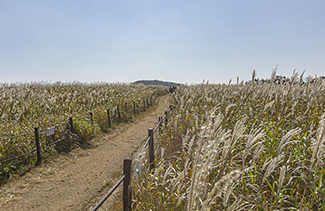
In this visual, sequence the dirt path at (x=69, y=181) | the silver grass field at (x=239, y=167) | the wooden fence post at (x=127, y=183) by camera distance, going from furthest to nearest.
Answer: the dirt path at (x=69, y=181)
the wooden fence post at (x=127, y=183)
the silver grass field at (x=239, y=167)

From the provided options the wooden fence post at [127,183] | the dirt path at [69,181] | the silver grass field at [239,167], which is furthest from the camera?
the dirt path at [69,181]

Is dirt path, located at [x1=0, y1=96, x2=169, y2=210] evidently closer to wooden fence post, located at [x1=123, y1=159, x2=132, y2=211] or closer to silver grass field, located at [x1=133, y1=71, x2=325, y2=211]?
wooden fence post, located at [x1=123, y1=159, x2=132, y2=211]

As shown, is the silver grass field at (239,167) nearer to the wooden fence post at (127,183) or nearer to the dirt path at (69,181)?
the wooden fence post at (127,183)

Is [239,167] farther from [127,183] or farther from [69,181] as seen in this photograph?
[69,181]

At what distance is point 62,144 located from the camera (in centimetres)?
783

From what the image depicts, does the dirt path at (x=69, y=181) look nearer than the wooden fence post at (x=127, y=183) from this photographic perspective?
No

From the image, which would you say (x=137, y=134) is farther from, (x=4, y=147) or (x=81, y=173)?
(x=4, y=147)

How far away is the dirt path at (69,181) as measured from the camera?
4613mm

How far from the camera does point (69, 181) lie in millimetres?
5590

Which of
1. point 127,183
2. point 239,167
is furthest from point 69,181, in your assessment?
point 239,167

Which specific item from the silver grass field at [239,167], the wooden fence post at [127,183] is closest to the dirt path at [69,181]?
the wooden fence post at [127,183]

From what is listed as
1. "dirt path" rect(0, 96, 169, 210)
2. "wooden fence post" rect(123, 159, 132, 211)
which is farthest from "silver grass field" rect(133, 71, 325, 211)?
"dirt path" rect(0, 96, 169, 210)

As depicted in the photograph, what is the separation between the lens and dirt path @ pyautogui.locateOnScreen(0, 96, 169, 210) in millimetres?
4613

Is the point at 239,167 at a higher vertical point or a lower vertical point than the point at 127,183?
higher
